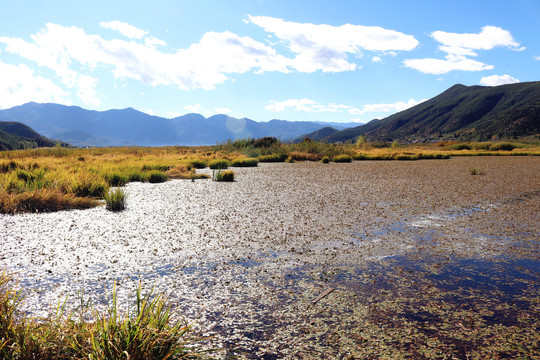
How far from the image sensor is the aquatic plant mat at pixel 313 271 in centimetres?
197

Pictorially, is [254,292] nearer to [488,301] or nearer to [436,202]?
[488,301]

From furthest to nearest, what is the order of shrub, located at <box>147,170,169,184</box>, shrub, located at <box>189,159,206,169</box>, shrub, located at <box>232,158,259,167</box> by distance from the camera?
1. shrub, located at <box>232,158,259,167</box>
2. shrub, located at <box>189,159,206,169</box>
3. shrub, located at <box>147,170,169,184</box>

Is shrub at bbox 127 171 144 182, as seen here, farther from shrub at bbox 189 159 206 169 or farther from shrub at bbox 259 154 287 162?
shrub at bbox 259 154 287 162

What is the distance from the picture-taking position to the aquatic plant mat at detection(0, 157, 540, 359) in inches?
77.6

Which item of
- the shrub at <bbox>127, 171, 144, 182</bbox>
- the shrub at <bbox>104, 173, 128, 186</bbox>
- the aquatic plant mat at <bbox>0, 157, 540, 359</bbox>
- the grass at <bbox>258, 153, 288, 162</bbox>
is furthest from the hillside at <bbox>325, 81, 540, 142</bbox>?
the aquatic plant mat at <bbox>0, 157, 540, 359</bbox>

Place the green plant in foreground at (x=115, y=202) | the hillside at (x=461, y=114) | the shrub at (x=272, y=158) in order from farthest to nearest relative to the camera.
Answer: the hillside at (x=461, y=114), the shrub at (x=272, y=158), the green plant in foreground at (x=115, y=202)

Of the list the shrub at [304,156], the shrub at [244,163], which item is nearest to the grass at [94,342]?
the shrub at [244,163]

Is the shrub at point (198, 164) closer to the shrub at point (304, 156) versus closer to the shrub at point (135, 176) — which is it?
Answer: the shrub at point (135, 176)

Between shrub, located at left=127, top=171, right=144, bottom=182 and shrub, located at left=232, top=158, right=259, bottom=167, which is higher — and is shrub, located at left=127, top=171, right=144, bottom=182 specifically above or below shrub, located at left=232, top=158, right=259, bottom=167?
below

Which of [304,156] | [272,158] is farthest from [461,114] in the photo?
[272,158]

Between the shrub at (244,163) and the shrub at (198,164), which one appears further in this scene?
the shrub at (244,163)

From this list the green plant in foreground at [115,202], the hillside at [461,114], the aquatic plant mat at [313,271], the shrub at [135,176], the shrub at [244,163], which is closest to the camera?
the aquatic plant mat at [313,271]

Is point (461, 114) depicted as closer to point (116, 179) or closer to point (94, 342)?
point (116, 179)

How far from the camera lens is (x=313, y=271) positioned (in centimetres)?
303
